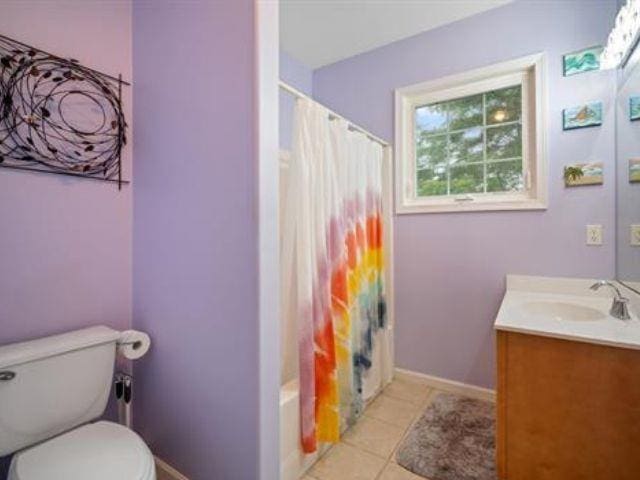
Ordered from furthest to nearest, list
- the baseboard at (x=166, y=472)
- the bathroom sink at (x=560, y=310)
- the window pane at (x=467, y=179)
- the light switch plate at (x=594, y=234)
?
the window pane at (x=467, y=179)
the light switch plate at (x=594, y=234)
the bathroom sink at (x=560, y=310)
the baseboard at (x=166, y=472)

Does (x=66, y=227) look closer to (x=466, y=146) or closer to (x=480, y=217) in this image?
(x=480, y=217)

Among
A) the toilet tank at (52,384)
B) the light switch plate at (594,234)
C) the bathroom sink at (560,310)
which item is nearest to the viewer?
the toilet tank at (52,384)

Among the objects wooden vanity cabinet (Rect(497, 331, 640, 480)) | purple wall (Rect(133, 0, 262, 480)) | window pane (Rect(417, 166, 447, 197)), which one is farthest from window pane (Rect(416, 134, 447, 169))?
purple wall (Rect(133, 0, 262, 480))

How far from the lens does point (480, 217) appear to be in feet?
6.89

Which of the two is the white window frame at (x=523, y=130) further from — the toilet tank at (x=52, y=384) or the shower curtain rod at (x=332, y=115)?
the toilet tank at (x=52, y=384)

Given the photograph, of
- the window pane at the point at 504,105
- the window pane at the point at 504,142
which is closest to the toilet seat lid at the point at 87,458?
the window pane at the point at 504,142

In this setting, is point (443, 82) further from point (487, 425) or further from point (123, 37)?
point (487, 425)

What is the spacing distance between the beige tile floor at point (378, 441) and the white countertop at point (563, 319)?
0.88 metres

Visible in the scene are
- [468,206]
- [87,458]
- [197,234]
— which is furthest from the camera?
[468,206]

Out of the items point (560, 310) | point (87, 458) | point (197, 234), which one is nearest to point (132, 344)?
point (87, 458)

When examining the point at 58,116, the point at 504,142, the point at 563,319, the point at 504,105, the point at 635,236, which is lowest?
the point at 563,319

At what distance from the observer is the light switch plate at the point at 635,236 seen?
1495 mm

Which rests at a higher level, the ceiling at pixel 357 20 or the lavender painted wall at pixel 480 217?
the ceiling at pixel 357 20

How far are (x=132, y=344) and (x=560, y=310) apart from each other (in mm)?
2131
